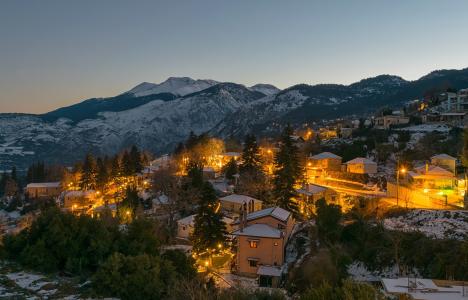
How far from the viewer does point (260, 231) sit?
29.3m

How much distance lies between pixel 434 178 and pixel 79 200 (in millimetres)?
47735

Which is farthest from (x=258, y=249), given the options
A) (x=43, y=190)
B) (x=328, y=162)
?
(x=43, y=190)

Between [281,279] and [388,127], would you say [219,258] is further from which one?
[388,127]

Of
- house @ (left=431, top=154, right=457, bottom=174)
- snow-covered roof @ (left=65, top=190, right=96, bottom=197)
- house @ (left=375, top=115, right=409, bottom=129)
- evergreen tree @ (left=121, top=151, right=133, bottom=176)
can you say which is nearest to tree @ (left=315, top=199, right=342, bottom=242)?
house @ (left=431, top=154, right=457, bottom=174)

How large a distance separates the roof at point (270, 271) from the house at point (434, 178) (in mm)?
20397

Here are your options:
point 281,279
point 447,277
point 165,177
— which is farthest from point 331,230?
point 165,177

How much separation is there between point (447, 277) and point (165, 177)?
37.0 metres

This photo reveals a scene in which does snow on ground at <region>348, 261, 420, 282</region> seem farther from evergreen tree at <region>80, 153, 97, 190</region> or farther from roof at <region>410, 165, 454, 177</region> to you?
evergreen tree at <region>80, 153, 97, 190</region>

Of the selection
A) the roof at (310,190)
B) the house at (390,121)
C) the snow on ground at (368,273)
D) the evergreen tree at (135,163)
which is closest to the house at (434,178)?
the roof at (310,190)

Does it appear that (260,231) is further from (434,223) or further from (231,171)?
(231,171)

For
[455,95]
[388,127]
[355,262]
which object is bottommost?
[355,262]

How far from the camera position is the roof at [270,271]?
1025 inches

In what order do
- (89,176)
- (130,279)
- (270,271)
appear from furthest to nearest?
(89,176), (270,271), (130,279)

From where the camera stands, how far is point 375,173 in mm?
47562
